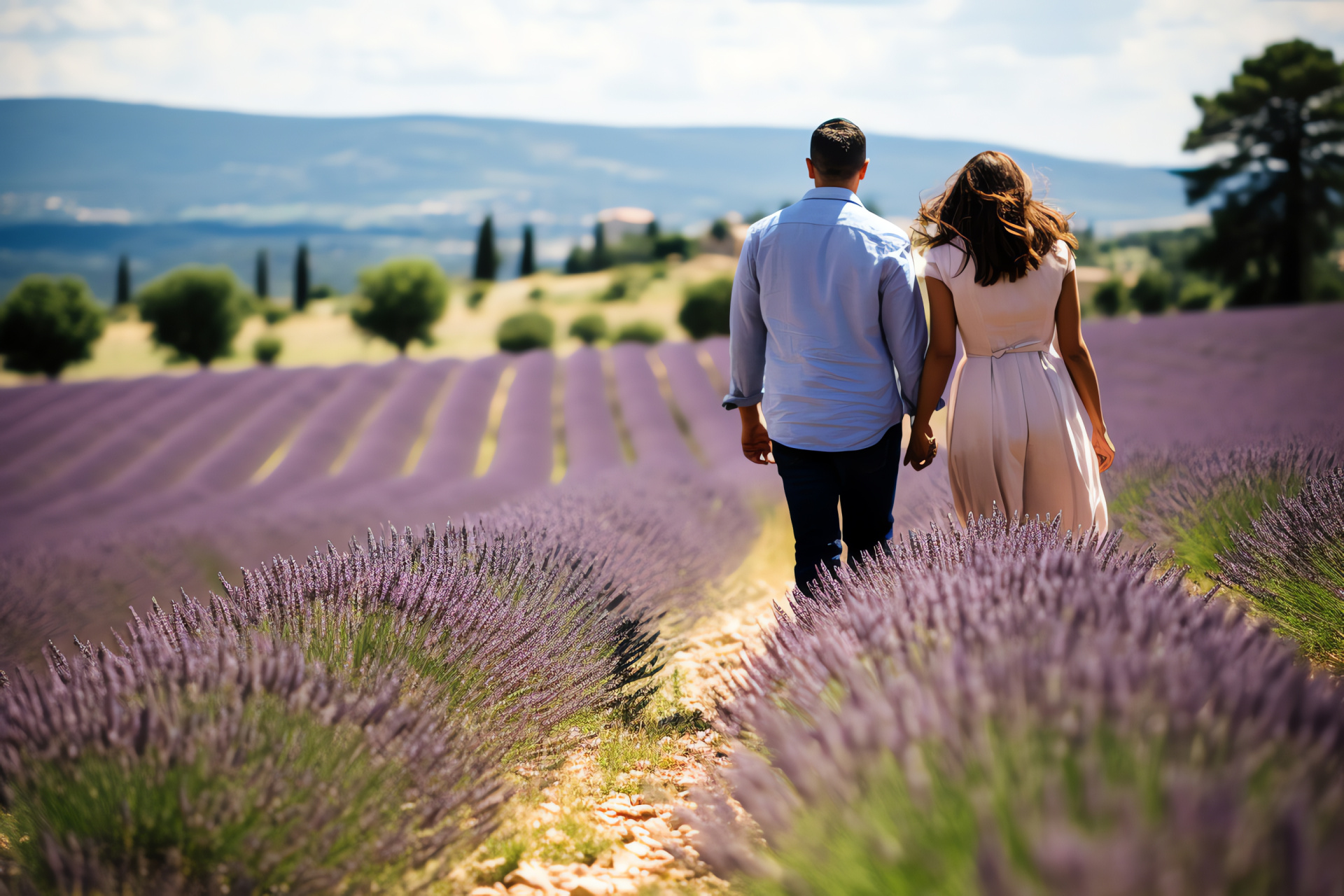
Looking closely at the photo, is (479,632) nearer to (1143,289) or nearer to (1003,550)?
(1003,550)

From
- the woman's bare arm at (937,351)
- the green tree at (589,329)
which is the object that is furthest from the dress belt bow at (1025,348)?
the green tree at (589,329)

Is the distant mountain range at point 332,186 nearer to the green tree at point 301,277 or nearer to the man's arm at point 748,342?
the green tree at point 301,277

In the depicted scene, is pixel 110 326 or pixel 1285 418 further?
pixel 110 326

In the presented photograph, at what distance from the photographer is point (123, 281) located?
50062mm

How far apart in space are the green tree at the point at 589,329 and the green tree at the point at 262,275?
90.1ft

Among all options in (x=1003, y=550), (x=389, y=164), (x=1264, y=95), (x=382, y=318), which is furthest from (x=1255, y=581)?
(x=389, y=164)

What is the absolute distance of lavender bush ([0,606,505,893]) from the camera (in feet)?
4.02

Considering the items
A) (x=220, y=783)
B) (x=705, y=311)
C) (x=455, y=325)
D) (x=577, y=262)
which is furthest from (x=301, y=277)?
(x=220, y=783)

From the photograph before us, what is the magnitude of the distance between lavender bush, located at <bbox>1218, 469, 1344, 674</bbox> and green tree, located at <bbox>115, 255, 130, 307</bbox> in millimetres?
59239

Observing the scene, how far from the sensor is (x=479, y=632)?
6.58ft

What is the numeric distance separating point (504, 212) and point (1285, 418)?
176239 mm

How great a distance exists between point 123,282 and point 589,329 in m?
36.0

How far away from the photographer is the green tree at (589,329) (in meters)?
31.9

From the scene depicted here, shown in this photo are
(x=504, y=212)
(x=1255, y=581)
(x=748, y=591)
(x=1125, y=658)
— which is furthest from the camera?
(x=504, y=212)
